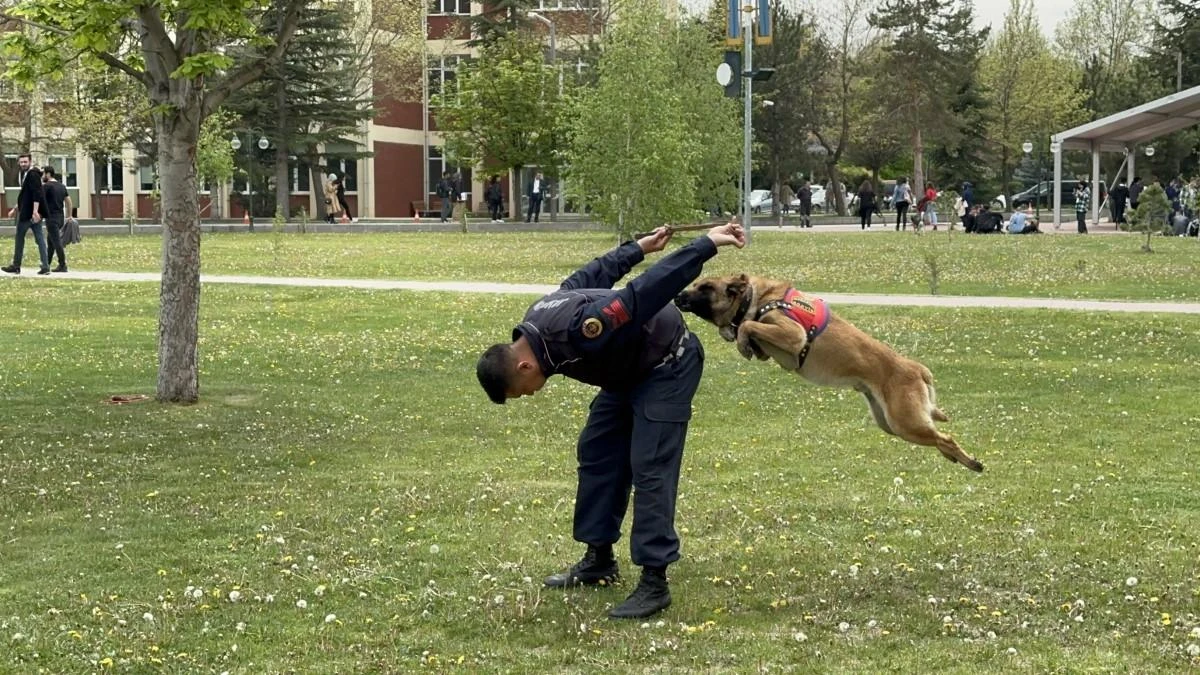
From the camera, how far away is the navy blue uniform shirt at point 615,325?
17.1ft

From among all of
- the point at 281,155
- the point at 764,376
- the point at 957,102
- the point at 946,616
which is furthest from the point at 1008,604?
the point at 957,102

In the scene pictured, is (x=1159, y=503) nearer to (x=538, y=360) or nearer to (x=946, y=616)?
(x=946, y=616)

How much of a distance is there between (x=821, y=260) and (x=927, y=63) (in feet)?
129

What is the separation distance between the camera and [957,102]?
2566 inches

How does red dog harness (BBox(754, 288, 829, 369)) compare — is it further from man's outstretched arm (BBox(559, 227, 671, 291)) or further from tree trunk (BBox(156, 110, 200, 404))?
tree trunk (BBox(156, 110, 200, 404))

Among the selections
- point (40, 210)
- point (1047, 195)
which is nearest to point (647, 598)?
point (40, 210)

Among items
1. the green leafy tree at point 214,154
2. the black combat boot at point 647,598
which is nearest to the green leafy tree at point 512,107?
the green leafy tree at point 214,154

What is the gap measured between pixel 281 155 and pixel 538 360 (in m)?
49.9

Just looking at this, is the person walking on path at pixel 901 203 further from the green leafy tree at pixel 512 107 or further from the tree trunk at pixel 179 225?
the tree trunk at pixel 179 225

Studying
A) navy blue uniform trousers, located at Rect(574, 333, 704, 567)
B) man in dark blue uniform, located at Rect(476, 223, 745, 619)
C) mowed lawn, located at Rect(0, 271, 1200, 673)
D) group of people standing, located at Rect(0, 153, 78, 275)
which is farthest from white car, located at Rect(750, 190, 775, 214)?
navy blue uniform trousers, located at Rect(574, 333, 704, 567)

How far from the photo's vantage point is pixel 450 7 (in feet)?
218

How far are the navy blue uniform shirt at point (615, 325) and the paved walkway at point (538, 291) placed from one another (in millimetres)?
13351

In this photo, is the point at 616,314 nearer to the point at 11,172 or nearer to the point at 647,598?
the point at 647,598

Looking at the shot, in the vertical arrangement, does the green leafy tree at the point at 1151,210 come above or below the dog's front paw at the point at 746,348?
above
